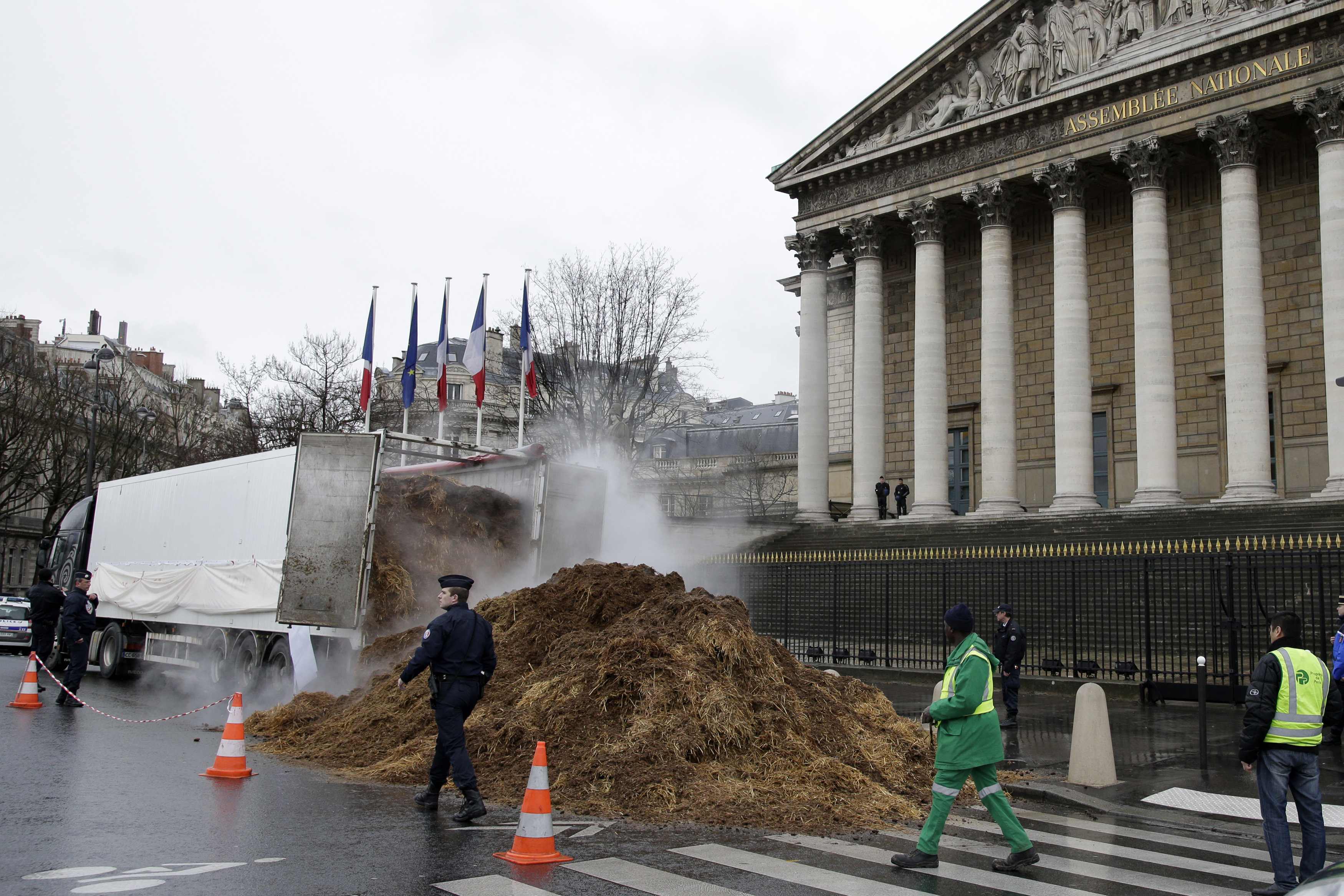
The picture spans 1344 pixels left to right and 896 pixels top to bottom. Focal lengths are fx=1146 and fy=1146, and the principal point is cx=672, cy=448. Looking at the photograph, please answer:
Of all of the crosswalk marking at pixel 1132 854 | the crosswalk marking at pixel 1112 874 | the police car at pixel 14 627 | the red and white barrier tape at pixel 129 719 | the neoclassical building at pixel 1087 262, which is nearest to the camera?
the crosswalk marking at pixel 1112 874

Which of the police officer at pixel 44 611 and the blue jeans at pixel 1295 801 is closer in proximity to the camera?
the blue jeans at pixel 1295 801

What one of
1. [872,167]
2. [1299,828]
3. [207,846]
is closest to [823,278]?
[872,167]

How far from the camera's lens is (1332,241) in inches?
1035

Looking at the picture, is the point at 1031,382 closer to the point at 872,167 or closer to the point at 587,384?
the point at 872,167

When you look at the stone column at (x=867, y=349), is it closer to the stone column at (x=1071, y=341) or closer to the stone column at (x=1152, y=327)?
the stone column at (x=1071, y=341)

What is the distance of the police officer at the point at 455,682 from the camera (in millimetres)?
8555

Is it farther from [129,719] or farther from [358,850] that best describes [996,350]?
[358,850]

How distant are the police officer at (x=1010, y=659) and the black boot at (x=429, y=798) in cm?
847

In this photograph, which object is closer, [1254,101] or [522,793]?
[522,793]

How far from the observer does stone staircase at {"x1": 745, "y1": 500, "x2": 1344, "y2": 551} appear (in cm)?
2406

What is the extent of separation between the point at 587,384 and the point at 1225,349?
69.1ft

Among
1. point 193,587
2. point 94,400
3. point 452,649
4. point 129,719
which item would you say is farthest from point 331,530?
point 94,400

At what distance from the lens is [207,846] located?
24.6ft

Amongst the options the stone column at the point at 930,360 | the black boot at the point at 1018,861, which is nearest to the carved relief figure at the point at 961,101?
the stone column at the point at 930,360
